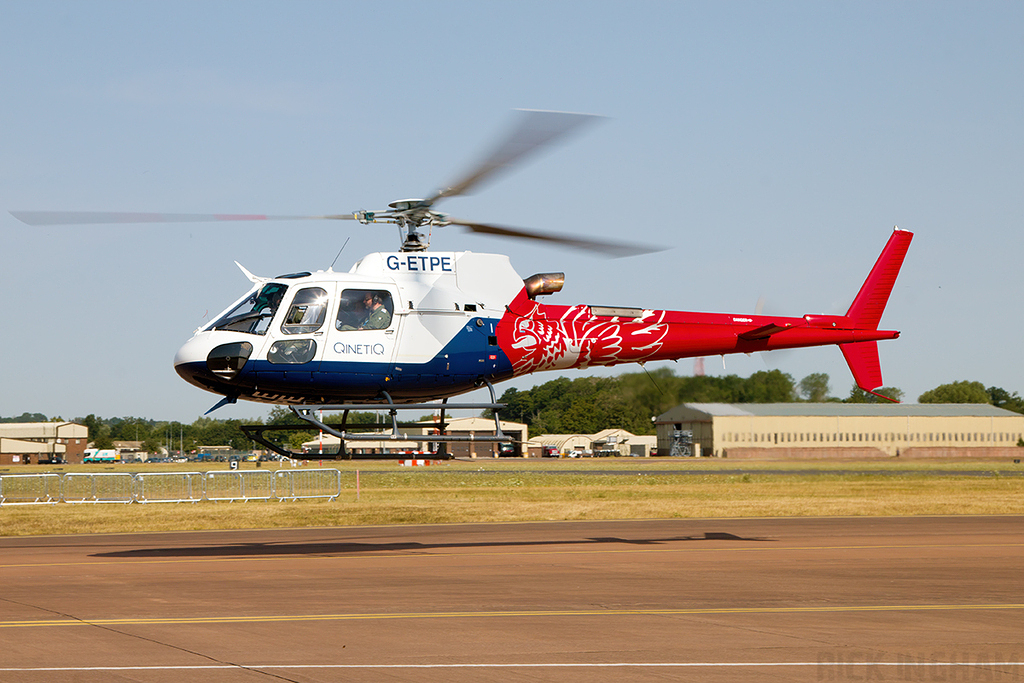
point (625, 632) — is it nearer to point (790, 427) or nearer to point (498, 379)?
point (498, 379)

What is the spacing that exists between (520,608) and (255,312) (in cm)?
737

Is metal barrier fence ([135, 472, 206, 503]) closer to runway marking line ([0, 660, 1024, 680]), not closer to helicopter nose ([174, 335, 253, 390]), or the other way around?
helicopter nose ([174, 335, 253, 390])

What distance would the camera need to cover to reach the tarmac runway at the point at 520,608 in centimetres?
990

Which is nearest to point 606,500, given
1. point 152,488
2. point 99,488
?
point 152,488

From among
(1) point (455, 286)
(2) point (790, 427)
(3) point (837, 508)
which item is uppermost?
(1) point (455, 286)

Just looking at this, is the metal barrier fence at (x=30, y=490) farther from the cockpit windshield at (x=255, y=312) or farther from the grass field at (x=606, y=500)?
the cockpit windshield at (x=255, y=312)

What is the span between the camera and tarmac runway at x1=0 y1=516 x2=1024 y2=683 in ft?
32.5

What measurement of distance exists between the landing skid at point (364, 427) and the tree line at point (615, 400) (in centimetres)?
42

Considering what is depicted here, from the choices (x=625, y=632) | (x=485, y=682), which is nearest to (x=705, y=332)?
(x=625, y=632)

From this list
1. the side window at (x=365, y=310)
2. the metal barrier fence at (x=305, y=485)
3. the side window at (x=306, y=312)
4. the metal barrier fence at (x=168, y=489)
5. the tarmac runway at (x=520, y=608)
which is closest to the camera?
the tarmac runway at (x=520, y=608)

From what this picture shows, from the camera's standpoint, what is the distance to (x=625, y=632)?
39.1ft

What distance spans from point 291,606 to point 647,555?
30.1 ft

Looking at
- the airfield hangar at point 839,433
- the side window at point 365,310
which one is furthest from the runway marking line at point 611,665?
the airfield hangar at point 839,433

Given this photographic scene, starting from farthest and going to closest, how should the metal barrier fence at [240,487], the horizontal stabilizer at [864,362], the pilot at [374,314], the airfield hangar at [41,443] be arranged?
the airfield hangar at [41,443] → the metal barrier fence at [240,487] → the horizontal stabilizer at [864,362] → the pilot at [374,314]
